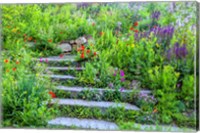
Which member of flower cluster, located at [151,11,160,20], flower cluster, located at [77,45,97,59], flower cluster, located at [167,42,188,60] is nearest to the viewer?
flower cluster, located at [167,42,188,60]

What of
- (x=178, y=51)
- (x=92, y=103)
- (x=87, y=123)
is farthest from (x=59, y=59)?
(x=178, y=51)

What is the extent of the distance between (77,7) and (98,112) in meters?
1.07

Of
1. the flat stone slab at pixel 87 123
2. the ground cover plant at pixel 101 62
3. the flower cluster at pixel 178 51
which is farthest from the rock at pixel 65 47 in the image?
the flower cluster at pixel 178 51

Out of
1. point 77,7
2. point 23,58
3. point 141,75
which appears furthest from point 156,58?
point 23,58

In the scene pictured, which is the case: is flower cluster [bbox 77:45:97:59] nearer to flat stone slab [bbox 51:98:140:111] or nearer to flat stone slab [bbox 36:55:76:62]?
flat stone slab [bbox 36:55:76:62]

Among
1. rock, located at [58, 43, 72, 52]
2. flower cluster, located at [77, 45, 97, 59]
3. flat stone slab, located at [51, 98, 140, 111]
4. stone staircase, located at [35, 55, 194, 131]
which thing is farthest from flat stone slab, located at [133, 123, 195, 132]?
rock, located at [58, 43, 72, 52]

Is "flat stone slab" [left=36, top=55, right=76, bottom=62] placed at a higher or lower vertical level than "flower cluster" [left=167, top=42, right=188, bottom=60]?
lower

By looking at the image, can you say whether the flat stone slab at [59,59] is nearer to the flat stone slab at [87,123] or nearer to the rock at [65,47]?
the rock at [65,47]

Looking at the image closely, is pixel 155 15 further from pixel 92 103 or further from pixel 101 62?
pixel 92 103

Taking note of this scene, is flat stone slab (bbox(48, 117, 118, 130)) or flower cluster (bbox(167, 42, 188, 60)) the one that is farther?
flat stone slab (bbox(48, 117, 118, 130))

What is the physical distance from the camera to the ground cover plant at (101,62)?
14.3 ft

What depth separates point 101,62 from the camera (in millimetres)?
4523

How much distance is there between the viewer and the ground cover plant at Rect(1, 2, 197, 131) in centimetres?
436

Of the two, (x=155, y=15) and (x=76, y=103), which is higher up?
(x=155, y=15)
